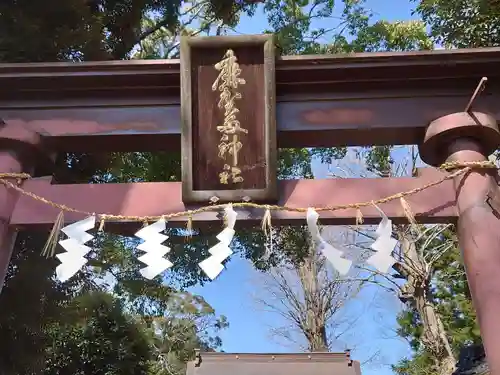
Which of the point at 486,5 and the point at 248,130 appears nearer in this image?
the point at 248,130

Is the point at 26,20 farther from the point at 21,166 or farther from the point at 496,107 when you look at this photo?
the point at 496,107

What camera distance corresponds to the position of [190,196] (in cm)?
268

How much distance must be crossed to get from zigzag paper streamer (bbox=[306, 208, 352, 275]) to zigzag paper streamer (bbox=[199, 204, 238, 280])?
362 millimetres

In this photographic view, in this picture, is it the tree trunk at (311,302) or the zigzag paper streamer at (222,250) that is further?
the tree trunk at (311,302)

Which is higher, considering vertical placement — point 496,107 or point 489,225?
point 496,107

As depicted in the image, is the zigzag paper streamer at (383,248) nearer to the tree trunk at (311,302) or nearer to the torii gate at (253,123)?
the torii gate at (253,123)

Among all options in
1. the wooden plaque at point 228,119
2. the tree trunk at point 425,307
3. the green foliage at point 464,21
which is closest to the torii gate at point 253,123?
the wooden plaque at point 228,119

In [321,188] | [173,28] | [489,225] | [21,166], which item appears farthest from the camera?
[173,28]

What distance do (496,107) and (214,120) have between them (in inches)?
59.1

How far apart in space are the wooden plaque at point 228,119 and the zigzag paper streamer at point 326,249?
24 centimetres

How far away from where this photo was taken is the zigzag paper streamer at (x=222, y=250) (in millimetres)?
2512

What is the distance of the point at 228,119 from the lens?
9.25ft

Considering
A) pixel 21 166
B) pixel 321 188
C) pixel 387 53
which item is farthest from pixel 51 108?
pixel 387 53

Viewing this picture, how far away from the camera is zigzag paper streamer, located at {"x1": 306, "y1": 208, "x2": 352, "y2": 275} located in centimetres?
250
